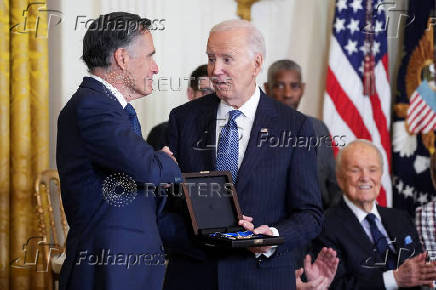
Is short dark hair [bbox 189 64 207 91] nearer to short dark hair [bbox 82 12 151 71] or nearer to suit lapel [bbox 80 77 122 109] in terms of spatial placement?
short dark hair [bbox 82 12 151 71]

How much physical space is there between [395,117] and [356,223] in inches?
94.2

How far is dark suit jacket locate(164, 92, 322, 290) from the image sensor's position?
2.59 metres

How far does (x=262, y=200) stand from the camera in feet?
8.61

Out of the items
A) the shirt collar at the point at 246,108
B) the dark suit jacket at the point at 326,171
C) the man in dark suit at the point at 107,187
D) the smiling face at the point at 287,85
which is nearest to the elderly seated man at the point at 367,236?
the dark suit jacket at the point at 326,171

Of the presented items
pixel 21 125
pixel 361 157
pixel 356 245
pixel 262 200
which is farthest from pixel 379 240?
pixel 21 125

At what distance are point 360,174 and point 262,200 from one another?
176 cm

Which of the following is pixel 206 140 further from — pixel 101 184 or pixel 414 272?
pixel 414 272

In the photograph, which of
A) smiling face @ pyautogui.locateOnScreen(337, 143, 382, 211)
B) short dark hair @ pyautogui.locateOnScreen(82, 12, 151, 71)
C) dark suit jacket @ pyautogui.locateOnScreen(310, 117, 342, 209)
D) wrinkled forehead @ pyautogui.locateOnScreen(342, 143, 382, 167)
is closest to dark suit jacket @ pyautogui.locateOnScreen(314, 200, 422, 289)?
smiling face @ pyautogui.locateOnScreen(337, 143, 382, 211)

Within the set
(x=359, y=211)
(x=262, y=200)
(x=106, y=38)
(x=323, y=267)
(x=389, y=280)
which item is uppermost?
(x=106, y=38)

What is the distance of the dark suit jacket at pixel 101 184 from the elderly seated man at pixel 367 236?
5.50 feet

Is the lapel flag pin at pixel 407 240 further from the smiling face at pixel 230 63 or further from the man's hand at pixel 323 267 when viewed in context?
the smiling face at pixel 230 63

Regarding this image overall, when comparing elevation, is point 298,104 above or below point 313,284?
above

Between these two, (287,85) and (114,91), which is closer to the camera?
(114,91)
